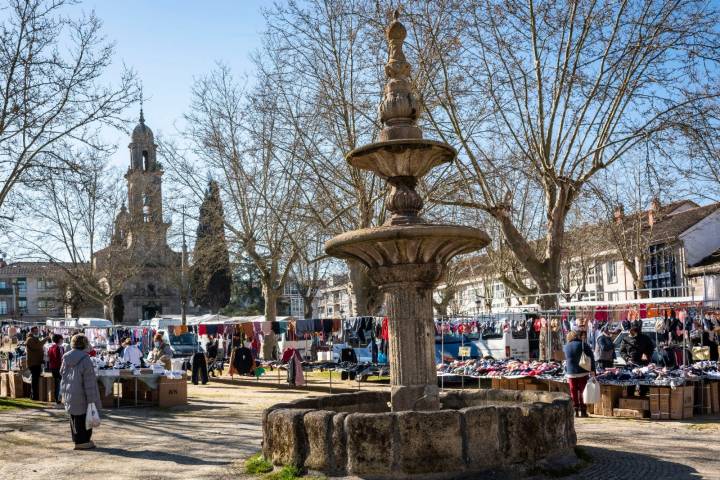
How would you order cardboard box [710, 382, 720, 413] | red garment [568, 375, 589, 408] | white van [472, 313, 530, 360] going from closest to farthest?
red garment [568, 375, 589, 408]
cardboard box [710, 382, 720, 413]
white van [472, 313, 530, 360]

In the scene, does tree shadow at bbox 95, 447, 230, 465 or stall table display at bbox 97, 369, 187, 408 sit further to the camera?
stall table display at bbox 97, 369, 187, 408

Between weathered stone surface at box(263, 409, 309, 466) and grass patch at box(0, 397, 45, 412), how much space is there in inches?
427

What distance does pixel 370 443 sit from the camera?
7.89 meters

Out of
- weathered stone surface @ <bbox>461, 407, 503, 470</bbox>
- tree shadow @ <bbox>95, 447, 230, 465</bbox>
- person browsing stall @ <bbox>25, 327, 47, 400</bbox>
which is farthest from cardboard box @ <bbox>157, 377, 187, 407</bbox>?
weathered stone surface @ <bbox>461, 407, 503, 470</bbox>

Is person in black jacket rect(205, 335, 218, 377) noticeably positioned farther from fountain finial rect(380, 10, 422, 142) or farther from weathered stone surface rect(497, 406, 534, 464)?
weathered stone surface rect(497, 406, 534, 464)

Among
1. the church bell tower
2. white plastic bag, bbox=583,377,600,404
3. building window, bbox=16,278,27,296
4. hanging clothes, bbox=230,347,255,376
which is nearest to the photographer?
white plastic bag, bbox=583,377,600,404

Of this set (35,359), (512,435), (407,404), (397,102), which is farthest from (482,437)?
(35,359)

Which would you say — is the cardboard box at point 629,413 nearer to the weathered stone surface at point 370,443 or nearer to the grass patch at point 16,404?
the weathered stone surface at point 370,443

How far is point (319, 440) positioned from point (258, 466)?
108cm

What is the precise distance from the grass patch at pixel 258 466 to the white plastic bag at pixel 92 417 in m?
2.85

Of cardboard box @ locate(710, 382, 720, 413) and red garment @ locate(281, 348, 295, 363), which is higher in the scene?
red garment @ locate(281, 348, 295, 363)

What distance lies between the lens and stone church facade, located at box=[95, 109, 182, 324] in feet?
144

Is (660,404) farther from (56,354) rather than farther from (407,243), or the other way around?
(56,354)

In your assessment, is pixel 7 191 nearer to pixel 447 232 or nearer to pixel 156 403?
pixel 156 403
